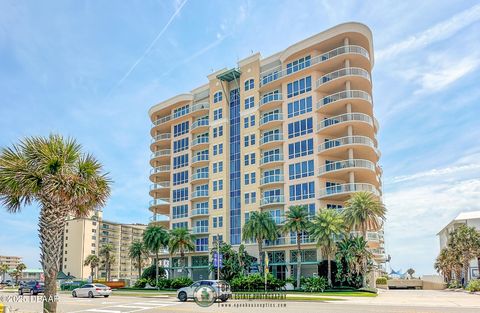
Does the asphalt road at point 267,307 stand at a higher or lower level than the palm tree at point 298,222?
lower

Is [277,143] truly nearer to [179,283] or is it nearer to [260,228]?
[260,228]

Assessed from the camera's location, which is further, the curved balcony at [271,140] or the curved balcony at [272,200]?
the curved balcony at [271,140]

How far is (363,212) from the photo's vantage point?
50969mm

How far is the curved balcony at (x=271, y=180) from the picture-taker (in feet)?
207

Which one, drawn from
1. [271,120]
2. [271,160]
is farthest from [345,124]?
[271,160]

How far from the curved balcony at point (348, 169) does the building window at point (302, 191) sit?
7.59 feet

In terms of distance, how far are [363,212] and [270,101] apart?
22.9 metres

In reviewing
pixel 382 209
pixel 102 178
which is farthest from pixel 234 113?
pixel 102 178

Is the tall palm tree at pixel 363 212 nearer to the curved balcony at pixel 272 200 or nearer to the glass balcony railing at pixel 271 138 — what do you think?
the curved balcony at pixel 272 200

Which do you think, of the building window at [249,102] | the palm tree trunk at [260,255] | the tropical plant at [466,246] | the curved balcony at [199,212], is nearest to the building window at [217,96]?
the building window at [249,102]

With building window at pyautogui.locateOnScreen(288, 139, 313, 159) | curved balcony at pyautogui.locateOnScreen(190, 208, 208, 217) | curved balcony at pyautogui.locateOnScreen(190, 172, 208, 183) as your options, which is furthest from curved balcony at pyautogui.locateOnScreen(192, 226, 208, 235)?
building window at pyautogui.locateOnScreen(288, 139, 313, 159)

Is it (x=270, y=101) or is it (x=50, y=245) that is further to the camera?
(x=270, y=101)

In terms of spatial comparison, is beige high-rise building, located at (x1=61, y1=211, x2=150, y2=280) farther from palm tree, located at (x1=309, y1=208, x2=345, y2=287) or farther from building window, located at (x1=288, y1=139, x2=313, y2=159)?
palm tree, located at (x1=309, y1=208, x2=345, y2=287)

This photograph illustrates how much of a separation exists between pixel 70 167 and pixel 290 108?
4713cm
